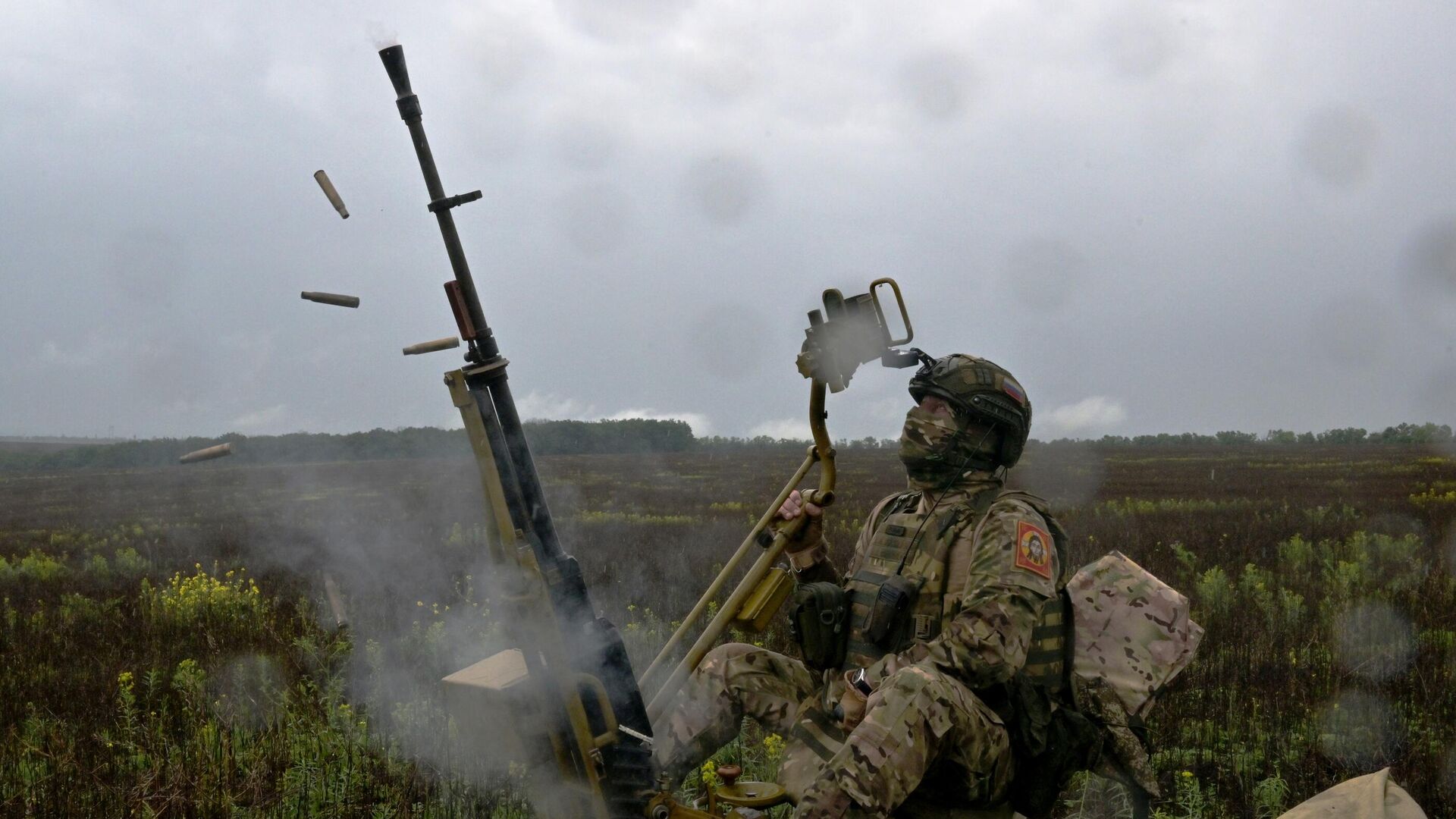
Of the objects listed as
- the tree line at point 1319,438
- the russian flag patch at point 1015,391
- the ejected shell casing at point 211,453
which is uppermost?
the ejected shell casing at point 211,453

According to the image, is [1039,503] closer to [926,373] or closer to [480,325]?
[926,373]

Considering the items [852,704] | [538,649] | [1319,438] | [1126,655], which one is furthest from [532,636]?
[1319,438]

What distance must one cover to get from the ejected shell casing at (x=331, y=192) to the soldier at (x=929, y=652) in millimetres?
2144

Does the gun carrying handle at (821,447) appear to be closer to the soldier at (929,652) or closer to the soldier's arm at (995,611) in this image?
the soldier at (929,652)

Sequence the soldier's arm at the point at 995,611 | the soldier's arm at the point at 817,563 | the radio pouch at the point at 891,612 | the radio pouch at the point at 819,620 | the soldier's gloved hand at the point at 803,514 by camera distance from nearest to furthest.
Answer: the soldier's arm at the point at 995,611 → the radio pouch at the point at 891,612 → the radio pouch at the point at 819,620 → the soldier's gloved hand at the point at 803,514 → the soldier's arm at the point at 817,563

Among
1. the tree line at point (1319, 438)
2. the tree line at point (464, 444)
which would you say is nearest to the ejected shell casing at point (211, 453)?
the tree line at point (464, 444)

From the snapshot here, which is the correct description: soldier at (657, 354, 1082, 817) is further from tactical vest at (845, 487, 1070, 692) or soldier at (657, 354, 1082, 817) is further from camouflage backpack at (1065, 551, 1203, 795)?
camouflage backpack at (1065, 551, 1203, 795)

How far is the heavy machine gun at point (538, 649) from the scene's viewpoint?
11.9 feet

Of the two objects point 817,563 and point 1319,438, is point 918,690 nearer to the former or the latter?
point 817,563

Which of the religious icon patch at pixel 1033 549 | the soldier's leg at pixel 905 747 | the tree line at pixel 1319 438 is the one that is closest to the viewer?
the soldier's leg at pixel 905 747

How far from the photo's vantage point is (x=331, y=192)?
3754mm

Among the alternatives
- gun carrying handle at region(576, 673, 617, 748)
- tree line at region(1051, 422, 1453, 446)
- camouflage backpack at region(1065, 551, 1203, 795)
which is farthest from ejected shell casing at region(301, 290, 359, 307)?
tree line at region(1051, 422, 1453, 446)

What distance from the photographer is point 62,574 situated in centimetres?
1378

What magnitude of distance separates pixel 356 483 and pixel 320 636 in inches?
785
